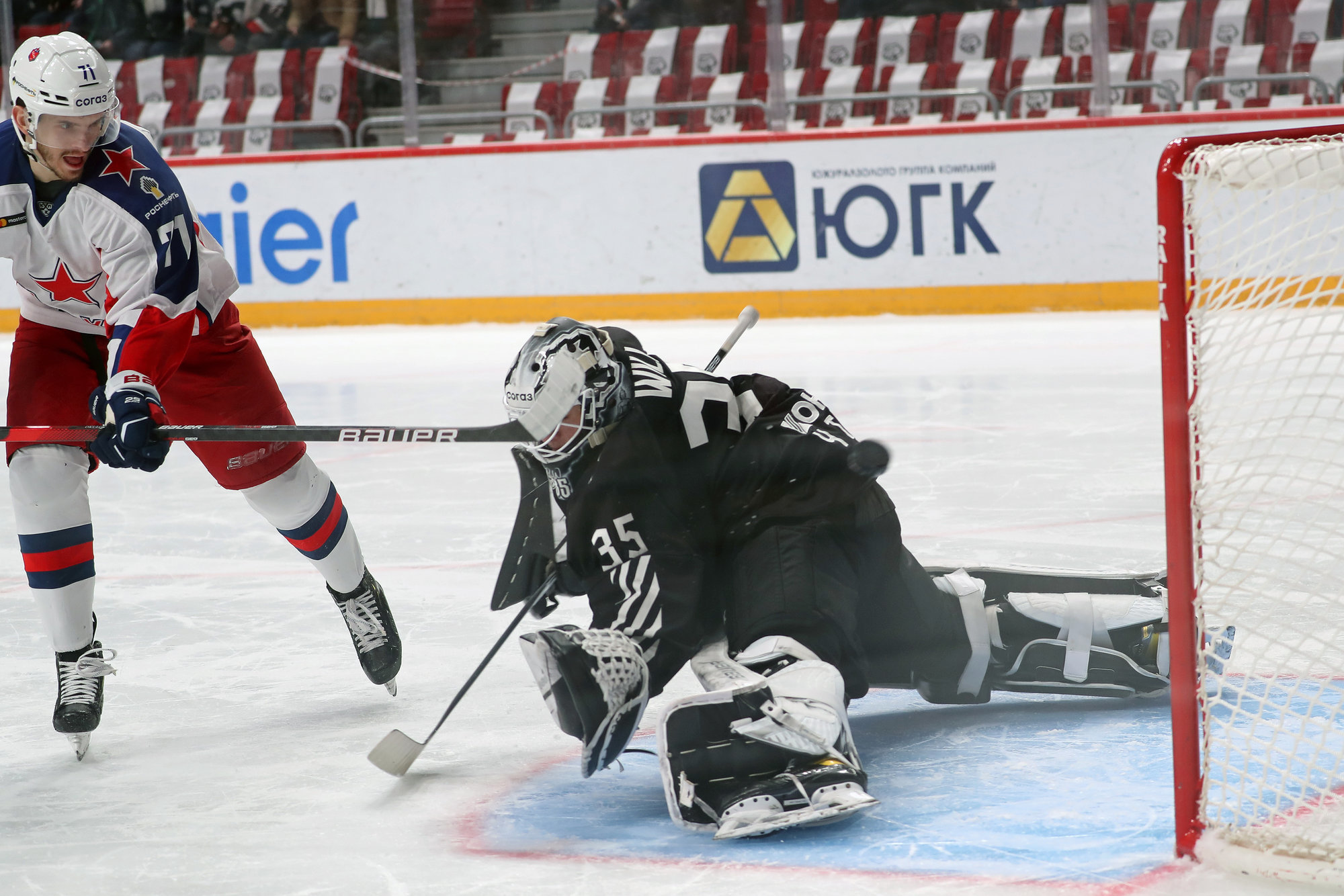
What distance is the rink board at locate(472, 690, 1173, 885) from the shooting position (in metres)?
1.66

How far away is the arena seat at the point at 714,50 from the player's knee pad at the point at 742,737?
6808mm

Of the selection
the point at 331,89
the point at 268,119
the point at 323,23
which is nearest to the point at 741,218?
the point at 331,89

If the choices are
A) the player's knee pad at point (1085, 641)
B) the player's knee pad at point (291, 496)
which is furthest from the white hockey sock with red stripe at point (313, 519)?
the player's knee pad at point (1085, 641)

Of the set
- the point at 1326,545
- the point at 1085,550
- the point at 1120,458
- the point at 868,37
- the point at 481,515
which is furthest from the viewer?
the point at 868,37

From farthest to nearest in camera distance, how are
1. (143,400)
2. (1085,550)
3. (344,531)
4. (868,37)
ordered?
(868,37) → (1085,550) → (344,531) → (143,400)

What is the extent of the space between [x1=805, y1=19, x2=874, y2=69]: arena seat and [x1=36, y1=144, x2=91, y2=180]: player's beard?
6287 millimetres

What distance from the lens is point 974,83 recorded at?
26.0 ft

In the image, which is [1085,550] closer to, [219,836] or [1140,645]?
[1140,645]

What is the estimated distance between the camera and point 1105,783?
73.9 inches

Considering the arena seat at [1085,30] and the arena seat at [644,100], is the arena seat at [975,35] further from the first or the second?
the arena seat at [644,100]

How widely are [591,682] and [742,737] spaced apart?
0.19 m

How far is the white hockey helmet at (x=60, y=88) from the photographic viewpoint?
6.89 ft

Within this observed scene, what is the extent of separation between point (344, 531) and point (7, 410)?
23.2 inches

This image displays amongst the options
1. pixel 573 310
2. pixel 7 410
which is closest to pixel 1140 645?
pixel 7 410
